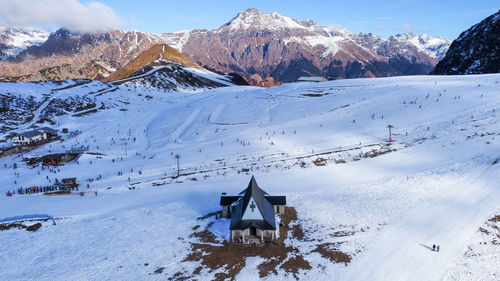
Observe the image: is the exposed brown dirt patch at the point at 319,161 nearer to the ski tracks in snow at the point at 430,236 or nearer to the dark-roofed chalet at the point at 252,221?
the ski tracks in snow at the point at 430,236

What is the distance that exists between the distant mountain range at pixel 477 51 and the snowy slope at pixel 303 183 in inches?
2097

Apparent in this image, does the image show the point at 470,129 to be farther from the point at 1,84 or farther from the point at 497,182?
the point at 1,84

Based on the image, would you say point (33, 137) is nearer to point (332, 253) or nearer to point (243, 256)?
point (243, 256)

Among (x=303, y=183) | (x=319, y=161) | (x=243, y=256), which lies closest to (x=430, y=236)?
(x=303, y=183)

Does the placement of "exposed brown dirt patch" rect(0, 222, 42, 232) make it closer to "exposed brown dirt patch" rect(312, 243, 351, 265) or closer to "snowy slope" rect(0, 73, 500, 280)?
"snowy slope" rect(0, 73, 500, 280)

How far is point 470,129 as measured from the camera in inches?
2217

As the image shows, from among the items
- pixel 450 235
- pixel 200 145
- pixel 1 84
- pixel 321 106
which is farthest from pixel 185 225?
pixel 1 84

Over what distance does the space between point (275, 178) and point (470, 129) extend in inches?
A: 1535

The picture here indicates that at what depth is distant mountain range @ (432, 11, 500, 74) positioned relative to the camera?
12850 centimetres

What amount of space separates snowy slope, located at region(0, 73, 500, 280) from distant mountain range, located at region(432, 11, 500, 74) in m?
53.3

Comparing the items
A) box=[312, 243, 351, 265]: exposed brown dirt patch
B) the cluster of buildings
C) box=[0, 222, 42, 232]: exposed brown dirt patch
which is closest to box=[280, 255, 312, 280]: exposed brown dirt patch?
box=[312, 243, 351, 265]: exposed brown dirt patch

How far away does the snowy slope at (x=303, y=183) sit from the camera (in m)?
28.2

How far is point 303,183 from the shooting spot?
4484 cm

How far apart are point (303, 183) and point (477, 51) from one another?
141 m
